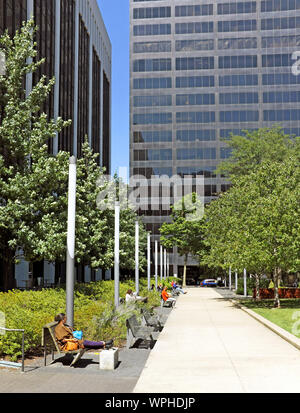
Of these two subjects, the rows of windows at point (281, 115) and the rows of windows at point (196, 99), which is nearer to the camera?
the rows of windows at point (281, 115)

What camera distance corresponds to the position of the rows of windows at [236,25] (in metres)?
98.8

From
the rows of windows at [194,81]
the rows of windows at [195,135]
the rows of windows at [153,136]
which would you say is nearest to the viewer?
the rows of windows at [195,135]

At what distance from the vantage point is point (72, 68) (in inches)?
2291

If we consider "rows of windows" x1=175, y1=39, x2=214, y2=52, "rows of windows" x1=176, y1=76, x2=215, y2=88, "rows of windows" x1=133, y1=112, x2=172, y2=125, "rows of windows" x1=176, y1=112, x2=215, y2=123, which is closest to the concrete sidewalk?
"rows of windows" x1=176, y1=112, x2=215, y2=123

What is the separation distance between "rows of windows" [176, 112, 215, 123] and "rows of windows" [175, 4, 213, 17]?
1850 centimetres

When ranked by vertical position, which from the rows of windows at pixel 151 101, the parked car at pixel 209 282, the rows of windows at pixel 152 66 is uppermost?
the rows of windows at pixel 152 66

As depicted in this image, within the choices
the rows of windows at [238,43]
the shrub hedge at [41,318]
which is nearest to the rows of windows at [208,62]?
the rows of windows at [238,43]

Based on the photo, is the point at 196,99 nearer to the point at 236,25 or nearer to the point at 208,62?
the point at 208,62

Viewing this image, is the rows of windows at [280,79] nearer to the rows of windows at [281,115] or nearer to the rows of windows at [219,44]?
the rows of windows at [281,115]

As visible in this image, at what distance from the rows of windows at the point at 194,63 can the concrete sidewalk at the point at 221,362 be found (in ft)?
281

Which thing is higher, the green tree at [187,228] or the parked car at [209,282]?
the green tree at [187,228]

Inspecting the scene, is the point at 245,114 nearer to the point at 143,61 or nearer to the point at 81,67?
the point at 143,61
